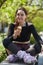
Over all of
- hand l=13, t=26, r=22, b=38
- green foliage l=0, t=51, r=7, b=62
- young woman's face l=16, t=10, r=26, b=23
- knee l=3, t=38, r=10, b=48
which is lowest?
green foliage l=0, t=51, r=7, b=62

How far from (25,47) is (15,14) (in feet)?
1.12

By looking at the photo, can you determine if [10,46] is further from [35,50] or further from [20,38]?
[35,50]

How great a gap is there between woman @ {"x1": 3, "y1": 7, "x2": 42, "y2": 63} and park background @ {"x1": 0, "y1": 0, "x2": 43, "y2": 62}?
0.04 meters

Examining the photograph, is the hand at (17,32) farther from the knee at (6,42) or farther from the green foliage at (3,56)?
the green foliage at (3,56)

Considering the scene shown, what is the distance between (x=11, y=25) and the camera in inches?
116

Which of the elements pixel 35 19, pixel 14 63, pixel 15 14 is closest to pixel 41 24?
pixel 35 19

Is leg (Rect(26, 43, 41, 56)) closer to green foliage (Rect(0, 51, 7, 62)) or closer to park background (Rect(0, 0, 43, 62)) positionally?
park background (Rect(0, 0, 43, 62))

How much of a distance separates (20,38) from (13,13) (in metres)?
0.26

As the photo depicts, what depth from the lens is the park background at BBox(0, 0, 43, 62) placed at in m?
2.94

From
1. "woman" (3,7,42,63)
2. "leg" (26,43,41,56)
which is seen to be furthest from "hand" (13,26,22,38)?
"leg" (26,43,41,56)

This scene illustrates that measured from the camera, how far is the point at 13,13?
295 centimetres

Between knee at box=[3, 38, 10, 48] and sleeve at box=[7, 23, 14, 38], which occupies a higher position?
sleeve at box=[7, 23, 14, 38]

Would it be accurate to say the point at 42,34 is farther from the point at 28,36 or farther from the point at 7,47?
the point at 7,47

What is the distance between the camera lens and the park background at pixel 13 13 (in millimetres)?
2938
